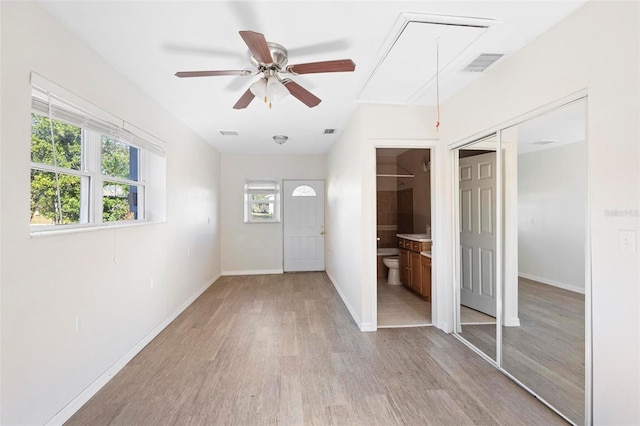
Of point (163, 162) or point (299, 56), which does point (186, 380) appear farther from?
point (299, 56)

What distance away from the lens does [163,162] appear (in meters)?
3.37

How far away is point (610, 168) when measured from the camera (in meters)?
1.54

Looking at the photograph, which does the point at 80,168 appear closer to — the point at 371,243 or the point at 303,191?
the point at 371,243

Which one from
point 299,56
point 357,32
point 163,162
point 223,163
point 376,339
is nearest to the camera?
point 357,32

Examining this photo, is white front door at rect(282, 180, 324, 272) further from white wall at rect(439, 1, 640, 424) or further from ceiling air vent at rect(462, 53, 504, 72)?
white wall at rect(439, 1, 640, 424)

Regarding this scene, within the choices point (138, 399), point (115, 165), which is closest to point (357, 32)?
point (115, 165)

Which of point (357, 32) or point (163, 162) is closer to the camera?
point (357, 32)

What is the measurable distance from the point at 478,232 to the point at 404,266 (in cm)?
217

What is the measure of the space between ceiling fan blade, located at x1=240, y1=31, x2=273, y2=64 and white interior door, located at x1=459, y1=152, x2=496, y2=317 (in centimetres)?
207

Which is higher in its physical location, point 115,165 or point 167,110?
point 167,110

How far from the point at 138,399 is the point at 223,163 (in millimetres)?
4726

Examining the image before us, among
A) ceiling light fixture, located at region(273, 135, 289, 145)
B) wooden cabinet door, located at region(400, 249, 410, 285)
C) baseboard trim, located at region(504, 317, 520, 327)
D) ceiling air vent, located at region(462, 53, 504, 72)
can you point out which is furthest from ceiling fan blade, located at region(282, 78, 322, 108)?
wooden cabinet door, located at region(400, 249, 410, 285)

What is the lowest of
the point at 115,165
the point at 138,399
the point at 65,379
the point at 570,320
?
the point at 138,399

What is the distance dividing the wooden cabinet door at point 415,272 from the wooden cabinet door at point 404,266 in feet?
0.40
